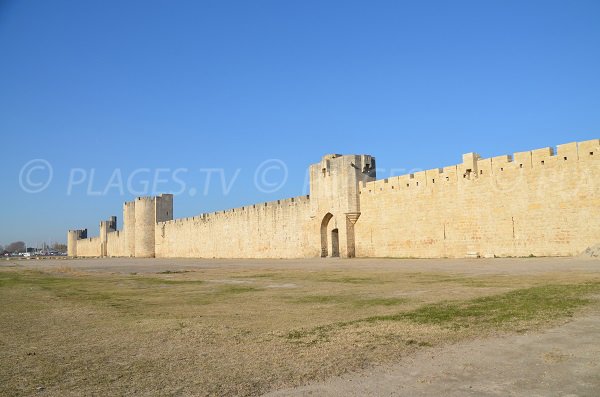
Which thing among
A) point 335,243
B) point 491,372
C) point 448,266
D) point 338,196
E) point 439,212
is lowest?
point 448,266

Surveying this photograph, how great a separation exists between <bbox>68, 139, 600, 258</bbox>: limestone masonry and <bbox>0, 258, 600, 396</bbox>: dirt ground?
8.68 meters

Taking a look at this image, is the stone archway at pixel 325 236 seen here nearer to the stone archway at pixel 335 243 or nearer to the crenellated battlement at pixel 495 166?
the stone archway at pixel 335 243

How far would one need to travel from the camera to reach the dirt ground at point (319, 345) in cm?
321

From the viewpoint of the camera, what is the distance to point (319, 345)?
14.0 ft

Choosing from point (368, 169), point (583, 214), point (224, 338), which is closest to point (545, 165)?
point (583, 214)

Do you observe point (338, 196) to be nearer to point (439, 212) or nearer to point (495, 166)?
point (439, 212)

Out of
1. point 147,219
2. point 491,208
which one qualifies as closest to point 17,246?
point 147,219

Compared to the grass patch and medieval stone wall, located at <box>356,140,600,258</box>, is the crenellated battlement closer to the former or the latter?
medieval stone wall, located at <box>356,140,600,258</box>

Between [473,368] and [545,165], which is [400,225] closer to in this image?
[545,165]

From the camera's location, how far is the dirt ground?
126 inches

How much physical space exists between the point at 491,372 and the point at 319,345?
1444 mm

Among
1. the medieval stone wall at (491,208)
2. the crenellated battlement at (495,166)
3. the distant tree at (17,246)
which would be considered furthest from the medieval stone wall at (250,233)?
the distant tree at (17,246)

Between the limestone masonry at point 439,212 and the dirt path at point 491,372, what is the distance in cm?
1271

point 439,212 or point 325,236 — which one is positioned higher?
point 439,212
